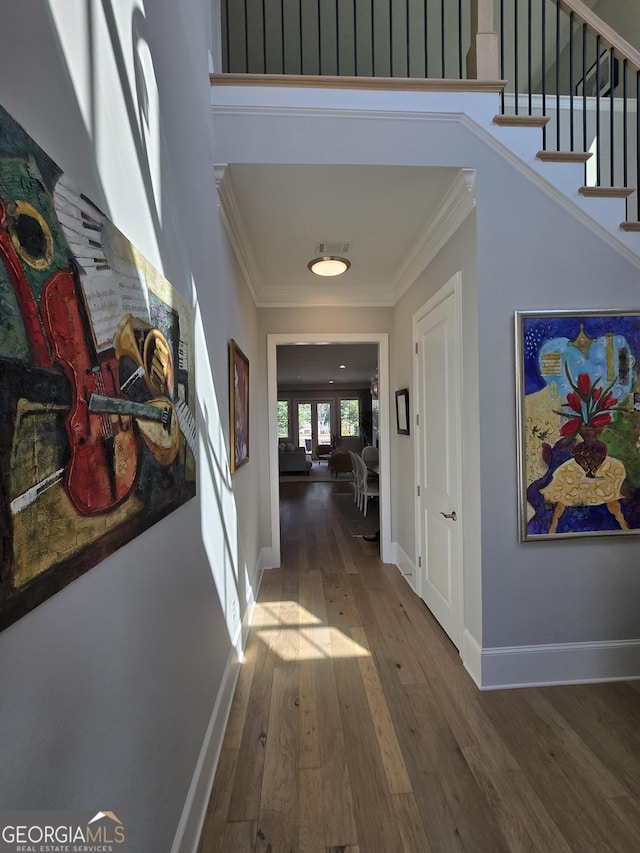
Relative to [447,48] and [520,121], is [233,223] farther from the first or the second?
[447,48]

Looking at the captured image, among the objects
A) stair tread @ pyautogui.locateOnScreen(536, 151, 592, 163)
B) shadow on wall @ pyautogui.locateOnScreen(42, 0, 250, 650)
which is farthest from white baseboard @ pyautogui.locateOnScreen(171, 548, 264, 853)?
stair tread @ pyautogui.locateOnScreen(536, 151, 592, 163)

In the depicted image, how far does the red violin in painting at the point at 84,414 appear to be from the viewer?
67 cm

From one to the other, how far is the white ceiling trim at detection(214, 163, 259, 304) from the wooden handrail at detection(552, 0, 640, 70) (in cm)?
207

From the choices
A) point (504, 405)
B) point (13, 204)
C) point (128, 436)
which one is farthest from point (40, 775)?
point (504, 405)

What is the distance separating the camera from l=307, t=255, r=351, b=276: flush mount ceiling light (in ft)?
9.84

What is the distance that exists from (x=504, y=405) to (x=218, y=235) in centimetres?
176

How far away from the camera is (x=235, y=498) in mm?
2406

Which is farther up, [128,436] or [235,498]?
[128,436]

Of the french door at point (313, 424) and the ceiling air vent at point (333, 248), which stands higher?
the ceiling air vent at point (333, 248)

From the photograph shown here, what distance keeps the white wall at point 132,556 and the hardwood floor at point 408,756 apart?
0.32 metres

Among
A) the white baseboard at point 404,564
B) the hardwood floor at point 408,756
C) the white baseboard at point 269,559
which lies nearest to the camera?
the hardwood floor at point 408,756

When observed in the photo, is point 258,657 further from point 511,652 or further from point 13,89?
point 13,89

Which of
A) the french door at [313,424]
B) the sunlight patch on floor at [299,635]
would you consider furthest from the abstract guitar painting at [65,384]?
the french door at [313,424]

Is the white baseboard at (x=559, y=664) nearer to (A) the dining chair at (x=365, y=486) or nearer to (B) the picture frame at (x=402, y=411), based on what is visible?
(B) the picture frame at (x=402, y=411)
